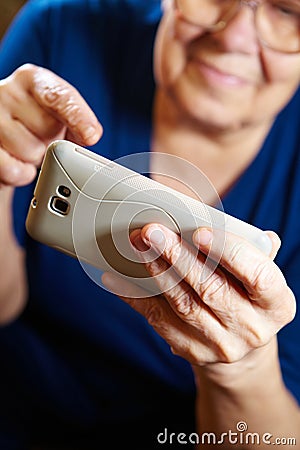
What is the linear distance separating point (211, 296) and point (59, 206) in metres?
0.12

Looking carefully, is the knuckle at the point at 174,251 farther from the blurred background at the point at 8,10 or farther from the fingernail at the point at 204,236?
the blurred background at the point at 8,10

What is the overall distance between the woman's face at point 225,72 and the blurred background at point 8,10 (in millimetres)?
321

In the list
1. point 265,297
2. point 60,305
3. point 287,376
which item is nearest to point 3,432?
point 60,305

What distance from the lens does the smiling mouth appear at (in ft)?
2.02

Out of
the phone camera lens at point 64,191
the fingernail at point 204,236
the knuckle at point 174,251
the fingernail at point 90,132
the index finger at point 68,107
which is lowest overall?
the knuckle at point 174,251

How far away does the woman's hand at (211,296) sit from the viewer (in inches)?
16.7

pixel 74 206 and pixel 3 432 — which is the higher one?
pixel 74 206

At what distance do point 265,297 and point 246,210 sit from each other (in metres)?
0.24

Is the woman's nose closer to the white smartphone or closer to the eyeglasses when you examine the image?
the eyeglasses

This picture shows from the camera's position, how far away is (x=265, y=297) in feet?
1.45

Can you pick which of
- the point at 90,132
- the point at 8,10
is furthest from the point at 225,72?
the point at 8,10

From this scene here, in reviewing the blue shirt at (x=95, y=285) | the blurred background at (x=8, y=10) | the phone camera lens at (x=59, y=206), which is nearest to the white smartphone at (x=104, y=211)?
the phone camera lens at (x=59, y=206)

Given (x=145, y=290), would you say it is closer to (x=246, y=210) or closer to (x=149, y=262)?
(x=149, y=262)

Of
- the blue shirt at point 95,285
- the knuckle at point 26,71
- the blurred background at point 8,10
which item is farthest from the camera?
the blurred background at point 8,10
